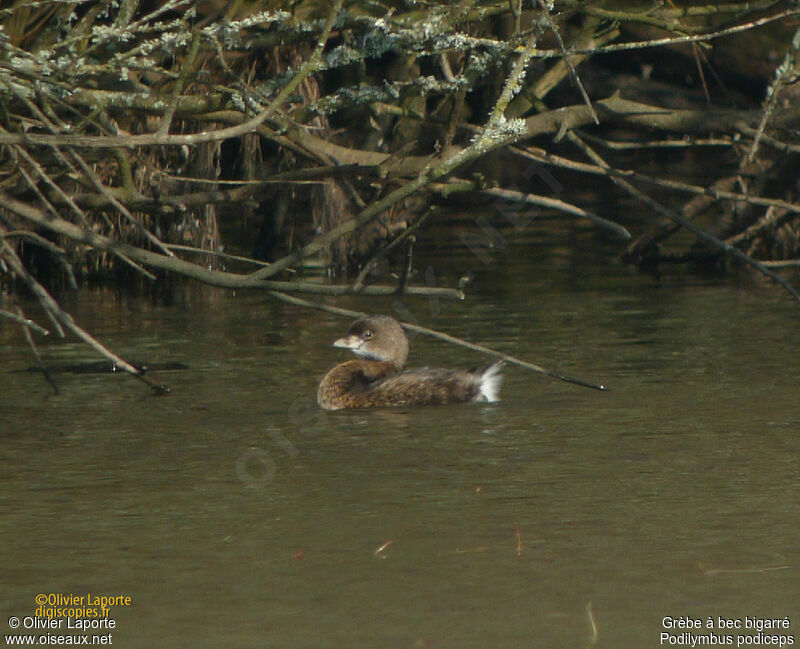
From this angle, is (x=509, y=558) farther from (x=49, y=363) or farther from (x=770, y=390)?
(x=49, y=363)

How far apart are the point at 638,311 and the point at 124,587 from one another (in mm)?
7707

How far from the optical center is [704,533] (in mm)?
6254

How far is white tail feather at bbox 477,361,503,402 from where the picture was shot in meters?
9.55

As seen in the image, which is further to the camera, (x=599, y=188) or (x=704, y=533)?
(x=599, y=188)

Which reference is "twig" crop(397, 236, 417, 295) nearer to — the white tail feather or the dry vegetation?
the dry vegetation

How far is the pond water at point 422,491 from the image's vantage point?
17.7 ft

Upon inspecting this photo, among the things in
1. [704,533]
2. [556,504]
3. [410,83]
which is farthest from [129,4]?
[704,533]

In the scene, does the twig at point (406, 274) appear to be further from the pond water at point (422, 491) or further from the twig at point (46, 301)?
the twig at point (46, 301)

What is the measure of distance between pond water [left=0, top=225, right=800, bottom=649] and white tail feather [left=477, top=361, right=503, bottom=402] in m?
0.09

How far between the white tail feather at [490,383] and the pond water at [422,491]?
0.29 ft

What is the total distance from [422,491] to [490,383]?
255 cm

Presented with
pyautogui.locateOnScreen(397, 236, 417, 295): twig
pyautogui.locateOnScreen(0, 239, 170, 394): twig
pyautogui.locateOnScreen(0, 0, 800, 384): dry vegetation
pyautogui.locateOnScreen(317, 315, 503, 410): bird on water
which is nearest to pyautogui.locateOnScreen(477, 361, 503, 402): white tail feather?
pyautogui.locateOnScreen(317, 315, 503, 410): bird on water

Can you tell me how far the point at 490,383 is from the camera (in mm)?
9609

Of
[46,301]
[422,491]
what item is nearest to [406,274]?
[422,491]
